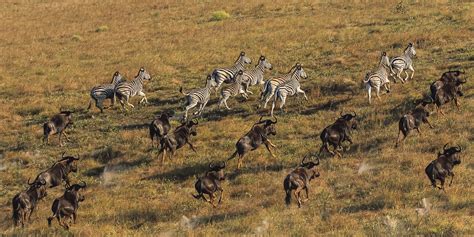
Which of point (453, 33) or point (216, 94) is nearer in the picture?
point (216, 94)

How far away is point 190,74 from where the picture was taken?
3334 centimetres

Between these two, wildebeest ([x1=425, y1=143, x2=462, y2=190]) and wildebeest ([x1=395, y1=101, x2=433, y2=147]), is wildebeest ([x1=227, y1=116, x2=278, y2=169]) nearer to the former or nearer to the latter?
wildebeest ([x1=395, y1=101, x2=433, y2=147])

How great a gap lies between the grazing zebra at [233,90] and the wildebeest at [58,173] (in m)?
8.96

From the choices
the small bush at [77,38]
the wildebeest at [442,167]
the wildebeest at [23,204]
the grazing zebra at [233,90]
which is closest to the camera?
the wildebeest at [442,167]

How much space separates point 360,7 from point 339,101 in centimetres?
2581

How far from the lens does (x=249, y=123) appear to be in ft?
76.4

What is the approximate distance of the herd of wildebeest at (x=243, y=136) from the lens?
14.9 m

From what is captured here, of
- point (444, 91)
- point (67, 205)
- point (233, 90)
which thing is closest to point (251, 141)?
point (67, 205)

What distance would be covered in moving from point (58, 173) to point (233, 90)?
1008 cm

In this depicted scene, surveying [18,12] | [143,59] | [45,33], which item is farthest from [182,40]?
[18,12]

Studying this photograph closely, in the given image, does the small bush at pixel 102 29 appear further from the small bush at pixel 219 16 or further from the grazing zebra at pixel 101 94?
the grazing zebra at pixel 101 94

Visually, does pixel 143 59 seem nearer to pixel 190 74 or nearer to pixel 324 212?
pixel 190 74

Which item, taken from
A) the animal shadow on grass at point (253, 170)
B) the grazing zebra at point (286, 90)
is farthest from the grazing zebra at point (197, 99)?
the animal shadow on grass at point (253, 170)

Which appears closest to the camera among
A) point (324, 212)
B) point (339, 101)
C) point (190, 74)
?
point (324, 212)
